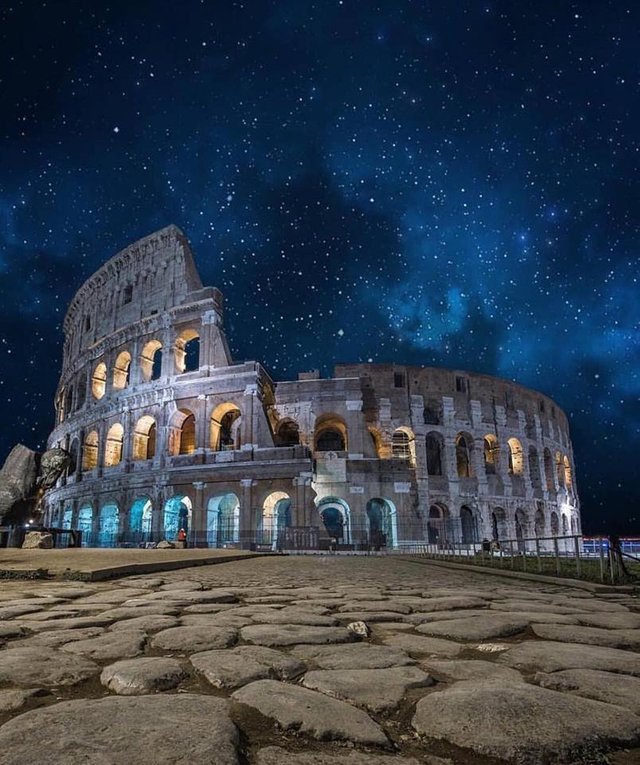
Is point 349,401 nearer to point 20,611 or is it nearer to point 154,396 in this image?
point 154,396

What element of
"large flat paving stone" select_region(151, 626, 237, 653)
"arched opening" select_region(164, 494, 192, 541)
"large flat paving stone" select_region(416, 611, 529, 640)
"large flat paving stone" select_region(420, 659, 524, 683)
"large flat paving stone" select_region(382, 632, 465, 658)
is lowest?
"large flat paving stone" select_region(416, 611, 529, 640)

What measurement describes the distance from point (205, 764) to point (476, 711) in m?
0.80

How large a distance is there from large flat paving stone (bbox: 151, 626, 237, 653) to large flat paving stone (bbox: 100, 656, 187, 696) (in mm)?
329

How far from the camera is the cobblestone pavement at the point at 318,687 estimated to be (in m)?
1.29

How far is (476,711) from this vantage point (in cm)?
151

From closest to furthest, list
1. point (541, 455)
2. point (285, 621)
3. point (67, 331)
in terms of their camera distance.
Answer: point (285, 621), point (541, 455), point (67, 331)

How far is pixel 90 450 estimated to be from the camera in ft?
99.8

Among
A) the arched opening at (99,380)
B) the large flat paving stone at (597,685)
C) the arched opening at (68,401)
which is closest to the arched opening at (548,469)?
the arched opening at (99,380)

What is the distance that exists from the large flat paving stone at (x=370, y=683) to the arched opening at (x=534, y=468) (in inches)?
1389

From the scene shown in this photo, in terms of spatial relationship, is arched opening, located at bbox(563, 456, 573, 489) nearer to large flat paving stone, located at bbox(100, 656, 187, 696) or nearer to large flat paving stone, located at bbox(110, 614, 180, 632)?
large flat paving stone, located at bbox(110, 614, 180, 632)

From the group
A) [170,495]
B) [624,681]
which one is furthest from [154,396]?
[624,681]

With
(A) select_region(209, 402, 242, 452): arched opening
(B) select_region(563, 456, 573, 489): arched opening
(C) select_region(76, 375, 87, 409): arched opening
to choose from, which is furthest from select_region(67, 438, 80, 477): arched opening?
(B) select_region(563, 456, 573, 489): arched opening

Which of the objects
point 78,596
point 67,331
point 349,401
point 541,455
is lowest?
point 78,596

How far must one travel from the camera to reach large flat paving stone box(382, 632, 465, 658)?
2.36 meters
